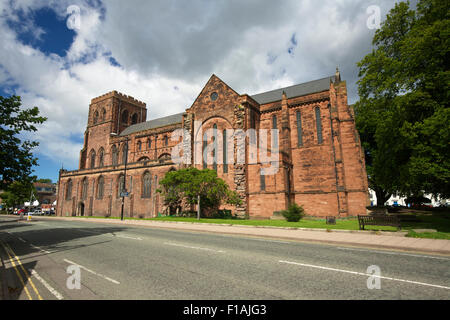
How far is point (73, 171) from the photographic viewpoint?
44.8 metres

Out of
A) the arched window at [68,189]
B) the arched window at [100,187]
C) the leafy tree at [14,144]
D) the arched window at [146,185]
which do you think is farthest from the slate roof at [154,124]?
the leafy tree at [14,144]

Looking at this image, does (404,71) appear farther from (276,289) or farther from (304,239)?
(276,289)

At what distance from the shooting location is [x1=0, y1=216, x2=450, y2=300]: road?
14.0 feet

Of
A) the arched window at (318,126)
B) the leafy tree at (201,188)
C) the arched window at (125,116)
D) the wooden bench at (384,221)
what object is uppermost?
the arched window at (125,116)

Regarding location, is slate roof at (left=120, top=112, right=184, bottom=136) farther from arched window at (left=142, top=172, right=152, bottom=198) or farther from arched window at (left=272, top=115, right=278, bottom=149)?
arched window at (left=272, top=115, right=278, bottom=149)

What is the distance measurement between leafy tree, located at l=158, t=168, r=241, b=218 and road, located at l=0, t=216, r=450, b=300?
50.2 feet

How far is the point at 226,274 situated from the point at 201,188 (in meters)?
19.0

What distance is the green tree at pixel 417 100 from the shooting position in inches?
473

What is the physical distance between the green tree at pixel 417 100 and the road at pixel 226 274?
723 cm

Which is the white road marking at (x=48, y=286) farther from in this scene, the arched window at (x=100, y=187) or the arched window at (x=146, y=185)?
the arched window at (x=100, y=187)

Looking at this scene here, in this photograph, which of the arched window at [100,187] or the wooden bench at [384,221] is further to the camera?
the arched window at [100,187]

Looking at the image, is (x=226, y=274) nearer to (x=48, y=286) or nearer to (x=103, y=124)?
(x=48, y=286)

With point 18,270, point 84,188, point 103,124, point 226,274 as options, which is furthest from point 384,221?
point 103,124

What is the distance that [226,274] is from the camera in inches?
213
